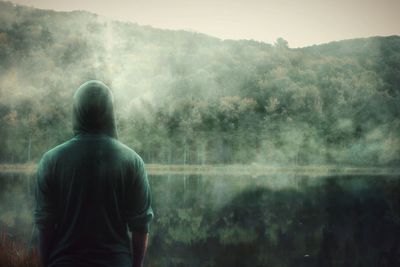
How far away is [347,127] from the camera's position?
272 ft

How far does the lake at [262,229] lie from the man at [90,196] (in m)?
8.90

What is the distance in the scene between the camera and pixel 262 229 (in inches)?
810

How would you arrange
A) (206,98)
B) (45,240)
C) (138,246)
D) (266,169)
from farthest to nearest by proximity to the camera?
(206,98), (266,169), (138,246), (45,240)

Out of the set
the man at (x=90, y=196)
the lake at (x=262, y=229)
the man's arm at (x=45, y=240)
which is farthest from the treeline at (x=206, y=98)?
the man at (x=90, y=196)

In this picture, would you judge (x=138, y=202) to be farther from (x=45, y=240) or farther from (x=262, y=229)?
(x=262, y=229)

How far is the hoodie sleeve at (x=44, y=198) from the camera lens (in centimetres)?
309

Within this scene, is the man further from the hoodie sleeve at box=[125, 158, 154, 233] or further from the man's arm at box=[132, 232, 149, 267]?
the man's arm at box=[132, 232, 149, 267]

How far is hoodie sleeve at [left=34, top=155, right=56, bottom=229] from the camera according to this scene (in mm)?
3088

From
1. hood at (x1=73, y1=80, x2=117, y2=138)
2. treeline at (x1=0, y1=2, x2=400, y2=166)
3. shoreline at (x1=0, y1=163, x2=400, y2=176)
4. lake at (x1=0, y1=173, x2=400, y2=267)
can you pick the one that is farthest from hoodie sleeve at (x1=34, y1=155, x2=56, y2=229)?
shoreline at (x1=0, y1=163, x2=400, y2=176)

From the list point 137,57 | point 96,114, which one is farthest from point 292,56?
point 96,114

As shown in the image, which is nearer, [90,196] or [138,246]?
[90,196]

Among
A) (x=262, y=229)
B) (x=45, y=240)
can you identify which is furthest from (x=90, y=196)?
(x=262, y=229)

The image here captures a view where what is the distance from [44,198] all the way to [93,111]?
2.02 feet

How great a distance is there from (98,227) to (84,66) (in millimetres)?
100954
